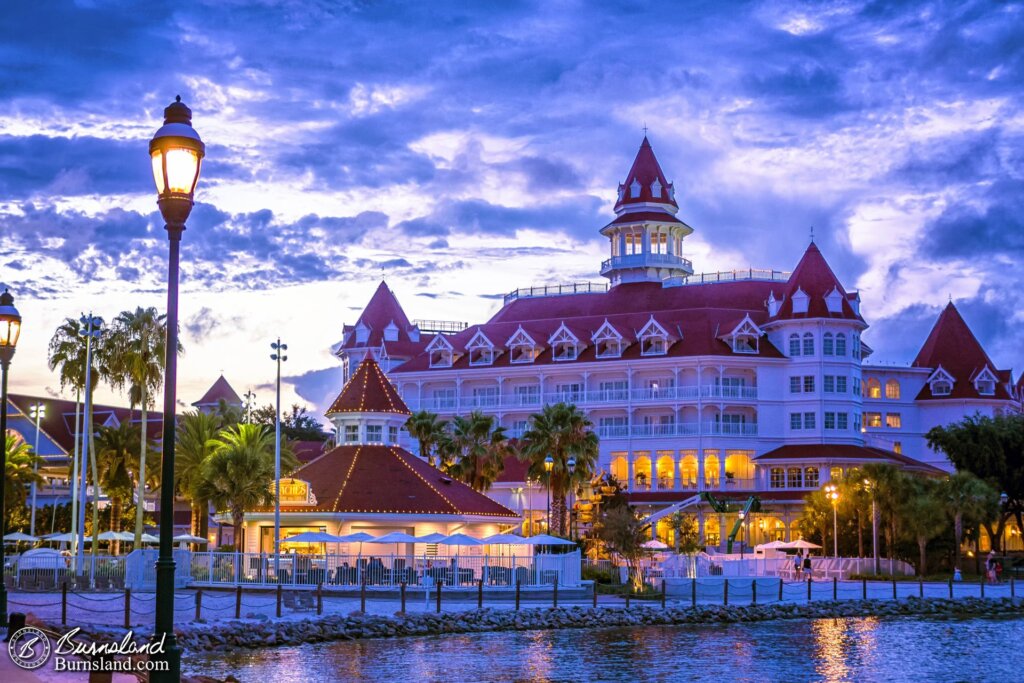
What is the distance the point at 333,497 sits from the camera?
53875 millimetres

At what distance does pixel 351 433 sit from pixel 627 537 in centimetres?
1467

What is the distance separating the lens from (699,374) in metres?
88.0

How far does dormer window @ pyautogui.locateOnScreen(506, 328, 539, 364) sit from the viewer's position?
9400 centimetres

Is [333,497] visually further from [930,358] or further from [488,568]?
[930,358]

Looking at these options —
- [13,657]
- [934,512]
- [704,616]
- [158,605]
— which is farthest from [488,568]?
[158,605]

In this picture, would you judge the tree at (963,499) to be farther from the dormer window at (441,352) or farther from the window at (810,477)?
the dormer window at (441,352)

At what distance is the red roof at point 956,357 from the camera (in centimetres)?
9669

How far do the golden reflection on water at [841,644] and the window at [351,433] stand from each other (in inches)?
905

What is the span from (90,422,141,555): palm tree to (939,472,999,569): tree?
132ft

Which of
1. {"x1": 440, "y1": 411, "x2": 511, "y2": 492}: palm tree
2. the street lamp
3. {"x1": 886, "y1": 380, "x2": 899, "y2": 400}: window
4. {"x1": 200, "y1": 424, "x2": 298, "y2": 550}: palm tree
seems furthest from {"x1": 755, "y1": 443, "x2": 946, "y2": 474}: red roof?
{"x1": 200, "y1": 424, "x2": 298, "y2": 550}: palm tree

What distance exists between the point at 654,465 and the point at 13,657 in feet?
238

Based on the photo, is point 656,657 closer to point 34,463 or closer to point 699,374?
point 34,463

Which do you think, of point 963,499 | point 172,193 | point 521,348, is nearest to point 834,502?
point 963,499

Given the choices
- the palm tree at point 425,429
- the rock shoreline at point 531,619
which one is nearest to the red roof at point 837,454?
the palm tree at point 425,429
